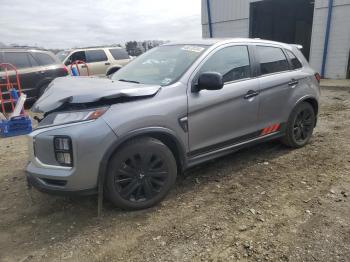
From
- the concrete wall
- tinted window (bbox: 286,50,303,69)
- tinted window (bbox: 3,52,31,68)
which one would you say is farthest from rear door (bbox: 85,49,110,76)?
tinted window (bbox: 286,50,303,69)

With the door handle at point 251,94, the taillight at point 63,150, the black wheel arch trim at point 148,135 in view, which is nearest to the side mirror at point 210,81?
the black wheel arch trim at point 148,135

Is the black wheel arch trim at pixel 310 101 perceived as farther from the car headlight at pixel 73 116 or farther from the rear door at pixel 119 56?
the rear door at pixel 119 56

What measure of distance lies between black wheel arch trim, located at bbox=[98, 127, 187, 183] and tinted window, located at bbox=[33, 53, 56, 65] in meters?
7.65

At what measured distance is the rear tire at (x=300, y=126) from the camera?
4922mm

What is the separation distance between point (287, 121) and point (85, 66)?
30.6 ft

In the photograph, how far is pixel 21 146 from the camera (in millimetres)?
5949

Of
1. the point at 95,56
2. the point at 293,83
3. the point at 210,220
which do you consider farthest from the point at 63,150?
the point at 95,56

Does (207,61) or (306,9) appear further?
(306,9)

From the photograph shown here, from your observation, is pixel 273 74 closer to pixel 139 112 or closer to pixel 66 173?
pixel 139 112

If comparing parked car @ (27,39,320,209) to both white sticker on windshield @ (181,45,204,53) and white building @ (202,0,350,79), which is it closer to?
white sticker on windshield @ (181,45,204,53)

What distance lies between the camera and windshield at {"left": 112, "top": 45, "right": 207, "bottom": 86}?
379cm

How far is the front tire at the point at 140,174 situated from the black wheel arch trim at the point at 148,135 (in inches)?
2.5

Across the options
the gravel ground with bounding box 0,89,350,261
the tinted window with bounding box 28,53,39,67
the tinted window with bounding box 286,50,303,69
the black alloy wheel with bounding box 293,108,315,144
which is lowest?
the gravel ground with bounding box 0,89,350,261

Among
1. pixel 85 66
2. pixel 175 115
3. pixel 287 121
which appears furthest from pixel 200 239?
pixel 85 66
